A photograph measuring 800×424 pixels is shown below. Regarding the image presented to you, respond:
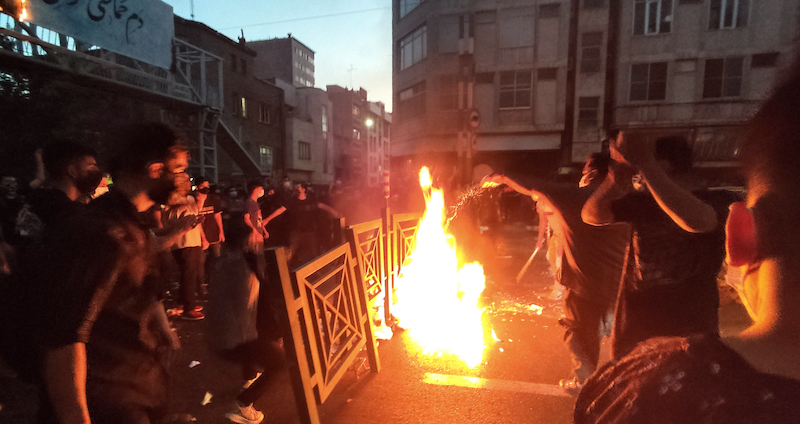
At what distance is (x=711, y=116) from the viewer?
72.2ft

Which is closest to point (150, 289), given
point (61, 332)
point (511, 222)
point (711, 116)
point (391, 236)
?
point (61, 332)

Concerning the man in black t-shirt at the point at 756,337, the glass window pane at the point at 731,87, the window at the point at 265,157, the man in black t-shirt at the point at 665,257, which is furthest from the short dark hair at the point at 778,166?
the window at the point at 265,157

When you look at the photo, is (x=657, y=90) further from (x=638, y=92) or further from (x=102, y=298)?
(x=102, y=298)

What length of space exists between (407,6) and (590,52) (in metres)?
13.5

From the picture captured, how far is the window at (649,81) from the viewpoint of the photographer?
22.3 metres

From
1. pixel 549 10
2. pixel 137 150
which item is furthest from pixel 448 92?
pixel 137 150

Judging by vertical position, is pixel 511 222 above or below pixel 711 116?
below

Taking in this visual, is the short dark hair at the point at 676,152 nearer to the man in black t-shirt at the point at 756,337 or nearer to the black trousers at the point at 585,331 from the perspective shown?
the man in black t-shirt at the point at 756,337

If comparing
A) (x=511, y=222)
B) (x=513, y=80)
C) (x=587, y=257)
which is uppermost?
(x=513, y=80)

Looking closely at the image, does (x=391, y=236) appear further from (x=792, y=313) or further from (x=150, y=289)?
(x=792, y=313)

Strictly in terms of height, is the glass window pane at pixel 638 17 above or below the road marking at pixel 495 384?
above

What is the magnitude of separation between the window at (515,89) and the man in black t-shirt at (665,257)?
23541 mm

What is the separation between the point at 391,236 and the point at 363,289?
171 cm

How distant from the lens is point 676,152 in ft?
7.57
